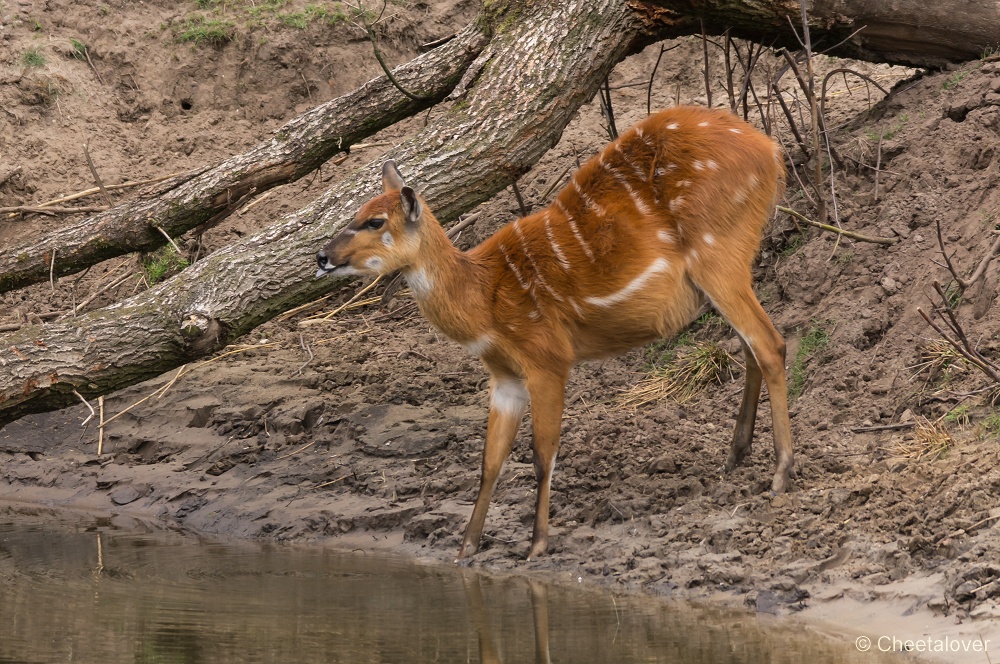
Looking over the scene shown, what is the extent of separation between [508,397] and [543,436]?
0.39 m

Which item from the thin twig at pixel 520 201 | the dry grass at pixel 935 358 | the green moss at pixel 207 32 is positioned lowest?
the dry grass at pixel 935 358

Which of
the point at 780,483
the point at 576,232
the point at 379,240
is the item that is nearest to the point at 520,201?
the point at 576,232

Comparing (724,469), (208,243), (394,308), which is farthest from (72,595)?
(208,243)

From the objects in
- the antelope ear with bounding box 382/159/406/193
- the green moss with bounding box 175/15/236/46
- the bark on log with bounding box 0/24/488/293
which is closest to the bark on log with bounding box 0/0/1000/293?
the bark on log with bounding box 0/24/488/293

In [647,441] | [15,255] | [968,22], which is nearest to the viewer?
[647,441]

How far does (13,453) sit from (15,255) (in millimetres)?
1364

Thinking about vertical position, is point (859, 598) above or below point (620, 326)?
below

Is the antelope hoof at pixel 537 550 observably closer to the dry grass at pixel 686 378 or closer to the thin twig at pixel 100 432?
the dry grass at pixel 686 378

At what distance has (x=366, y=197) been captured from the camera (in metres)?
6.94

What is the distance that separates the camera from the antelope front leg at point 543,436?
6004 millimetres

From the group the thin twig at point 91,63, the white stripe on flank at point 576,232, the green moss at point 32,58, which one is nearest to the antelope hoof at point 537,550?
the white stripe on flank at point 576,232

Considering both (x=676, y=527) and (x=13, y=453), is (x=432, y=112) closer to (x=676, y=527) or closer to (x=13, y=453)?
(x=13, y=453)

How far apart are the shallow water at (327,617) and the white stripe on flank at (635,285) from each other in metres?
1.44

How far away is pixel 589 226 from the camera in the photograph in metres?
6.18
